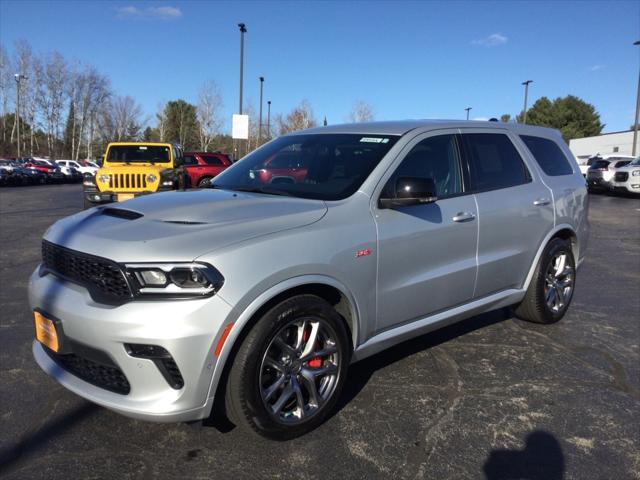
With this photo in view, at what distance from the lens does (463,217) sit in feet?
12.1

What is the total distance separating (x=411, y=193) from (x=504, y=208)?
1275 millimetres

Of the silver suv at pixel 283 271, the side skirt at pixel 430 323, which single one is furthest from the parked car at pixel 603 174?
the silver suv at pixel 283 271

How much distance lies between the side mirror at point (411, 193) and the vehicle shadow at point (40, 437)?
2.20 metres

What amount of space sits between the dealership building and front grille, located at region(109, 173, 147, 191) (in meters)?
46.0

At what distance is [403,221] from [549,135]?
264cm

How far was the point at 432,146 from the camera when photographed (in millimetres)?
3746

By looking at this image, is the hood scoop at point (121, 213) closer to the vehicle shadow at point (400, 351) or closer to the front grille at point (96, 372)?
the front grille at point (96, 372)

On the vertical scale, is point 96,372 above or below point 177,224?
below

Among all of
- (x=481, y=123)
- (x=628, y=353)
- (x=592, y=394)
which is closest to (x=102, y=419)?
(x=592, y=394)

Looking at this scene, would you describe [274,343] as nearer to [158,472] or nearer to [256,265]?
[256,265]

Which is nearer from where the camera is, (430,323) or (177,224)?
(177,224)

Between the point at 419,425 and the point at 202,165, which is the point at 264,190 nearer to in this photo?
the point at 419,425

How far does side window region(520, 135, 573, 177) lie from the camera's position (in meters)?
4.71

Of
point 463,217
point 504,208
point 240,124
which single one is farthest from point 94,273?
point 240,124
